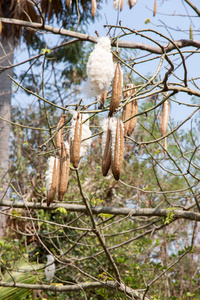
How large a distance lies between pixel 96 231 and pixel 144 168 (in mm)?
3748

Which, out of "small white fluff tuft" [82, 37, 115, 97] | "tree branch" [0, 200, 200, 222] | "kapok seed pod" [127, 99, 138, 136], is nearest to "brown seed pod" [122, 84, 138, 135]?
"kapok seed pod" [127, 99, 138, 136]

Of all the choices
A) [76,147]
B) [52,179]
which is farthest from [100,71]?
[52,179]

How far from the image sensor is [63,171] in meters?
1.56

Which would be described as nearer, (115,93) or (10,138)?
(115,93)

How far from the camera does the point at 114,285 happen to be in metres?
3.37

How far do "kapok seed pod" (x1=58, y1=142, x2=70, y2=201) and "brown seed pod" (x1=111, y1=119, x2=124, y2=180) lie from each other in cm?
25

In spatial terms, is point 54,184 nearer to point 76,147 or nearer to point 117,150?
point 76,147

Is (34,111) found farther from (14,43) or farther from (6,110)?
(14,43)

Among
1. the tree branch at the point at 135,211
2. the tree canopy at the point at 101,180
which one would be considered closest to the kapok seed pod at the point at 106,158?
the tree canopy at the point at 101,180

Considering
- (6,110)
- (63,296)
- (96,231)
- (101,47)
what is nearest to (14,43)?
(6,110)

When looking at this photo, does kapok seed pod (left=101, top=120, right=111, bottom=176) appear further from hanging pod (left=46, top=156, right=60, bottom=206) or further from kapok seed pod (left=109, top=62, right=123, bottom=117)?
hanging pod (left=46, top=156, right=60, bottom=206)

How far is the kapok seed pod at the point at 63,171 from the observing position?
153 cm

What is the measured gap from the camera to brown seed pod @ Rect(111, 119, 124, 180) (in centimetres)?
137

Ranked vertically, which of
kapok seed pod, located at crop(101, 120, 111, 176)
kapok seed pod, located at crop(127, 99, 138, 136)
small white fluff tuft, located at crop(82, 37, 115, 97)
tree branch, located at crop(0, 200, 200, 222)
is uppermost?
small white fluff tuft, located at crop(82, 37, 115, 97)
